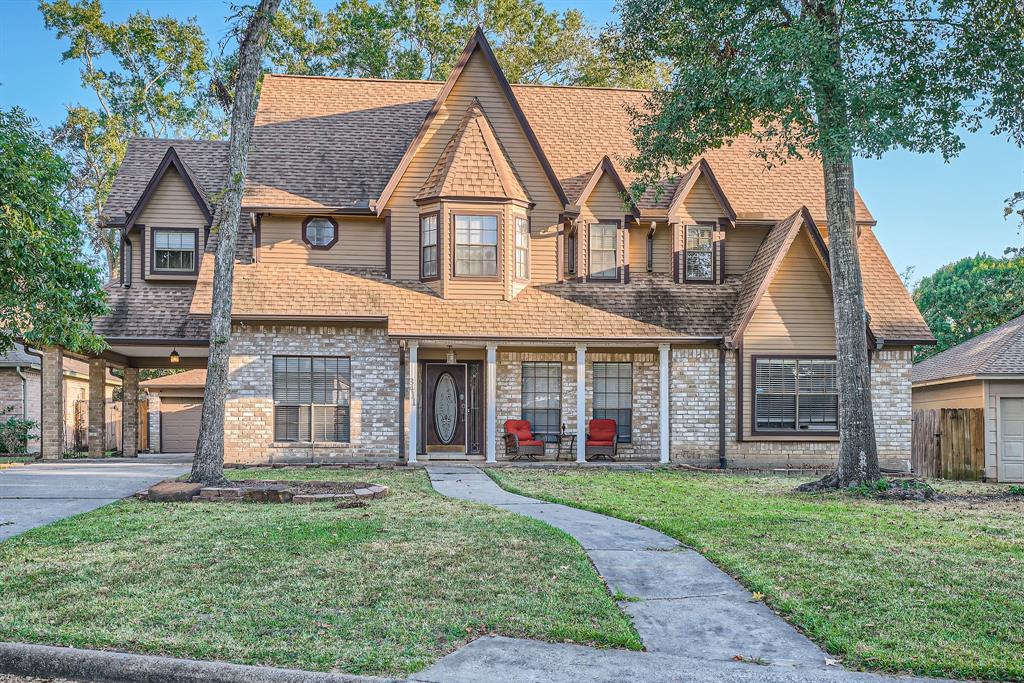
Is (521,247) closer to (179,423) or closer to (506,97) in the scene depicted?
(506,97)

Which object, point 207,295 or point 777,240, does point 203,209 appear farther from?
point 777,240

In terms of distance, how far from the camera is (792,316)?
20750 mm

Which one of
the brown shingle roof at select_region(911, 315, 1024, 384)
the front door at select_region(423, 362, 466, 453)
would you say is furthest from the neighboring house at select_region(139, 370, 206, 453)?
the brown shingle roof at select_region(911, 315, 1024, 384)

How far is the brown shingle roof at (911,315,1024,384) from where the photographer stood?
22484mm

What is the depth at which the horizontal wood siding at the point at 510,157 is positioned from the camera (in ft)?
69.7

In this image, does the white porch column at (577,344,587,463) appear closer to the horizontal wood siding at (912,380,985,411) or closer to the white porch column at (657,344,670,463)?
the white porch column at (657,344,670,463)


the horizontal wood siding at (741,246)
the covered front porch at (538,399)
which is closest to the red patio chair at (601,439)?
the covered front porch at (538,399)

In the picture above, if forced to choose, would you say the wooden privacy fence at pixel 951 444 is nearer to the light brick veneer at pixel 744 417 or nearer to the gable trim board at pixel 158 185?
the light brick veneer at pixel 744 417

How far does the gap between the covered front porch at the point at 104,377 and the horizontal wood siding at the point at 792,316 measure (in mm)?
11600

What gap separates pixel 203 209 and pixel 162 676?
18.4m

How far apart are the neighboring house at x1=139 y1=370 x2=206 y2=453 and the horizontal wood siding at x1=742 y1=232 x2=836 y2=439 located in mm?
19265

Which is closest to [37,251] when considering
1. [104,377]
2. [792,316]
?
[104,377]

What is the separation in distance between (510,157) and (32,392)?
712 inches

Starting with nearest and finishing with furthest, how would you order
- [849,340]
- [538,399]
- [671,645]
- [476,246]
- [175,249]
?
[671,645], [849,340], [476,246], [538,399], [175,249]
